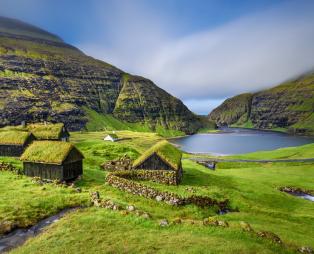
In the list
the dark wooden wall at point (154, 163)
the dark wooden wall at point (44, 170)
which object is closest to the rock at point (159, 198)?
the dark wooden wall at point (154, 163)

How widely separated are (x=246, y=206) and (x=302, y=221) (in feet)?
21.6

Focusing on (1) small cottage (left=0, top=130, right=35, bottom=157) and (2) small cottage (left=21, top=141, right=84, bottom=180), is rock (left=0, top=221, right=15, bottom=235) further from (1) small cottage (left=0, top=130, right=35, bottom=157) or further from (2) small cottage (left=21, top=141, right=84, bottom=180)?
(1) small cottage (left=0, top=130, right=35, bottom=157)

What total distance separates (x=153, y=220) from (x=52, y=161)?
23815 mm

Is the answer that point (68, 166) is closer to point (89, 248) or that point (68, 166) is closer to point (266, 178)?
point (89, 248)

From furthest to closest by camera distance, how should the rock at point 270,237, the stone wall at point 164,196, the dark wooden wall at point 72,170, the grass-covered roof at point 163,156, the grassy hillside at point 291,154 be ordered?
the grassy hillside at point 291,154 → the grass-covered roof at point 163,156 → the dark wooden wall at point 72,170 → the stone wall at point 164,196 → the rock at point 270,237

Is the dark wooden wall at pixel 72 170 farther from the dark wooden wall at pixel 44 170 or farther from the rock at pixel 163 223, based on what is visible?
the rock at pixel 163 223

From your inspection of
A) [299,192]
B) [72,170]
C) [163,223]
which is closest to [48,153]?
[72,170]

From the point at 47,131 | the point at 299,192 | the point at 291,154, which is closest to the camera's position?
the point at 299,192

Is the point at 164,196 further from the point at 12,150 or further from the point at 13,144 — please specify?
the point at 12,150

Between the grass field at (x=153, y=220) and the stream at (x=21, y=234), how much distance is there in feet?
3.03

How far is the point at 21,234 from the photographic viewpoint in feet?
86.0

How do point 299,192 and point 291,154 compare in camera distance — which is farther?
point 291,154

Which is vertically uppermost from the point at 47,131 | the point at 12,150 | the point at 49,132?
the point at 47,131

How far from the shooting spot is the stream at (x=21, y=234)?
23.8m
